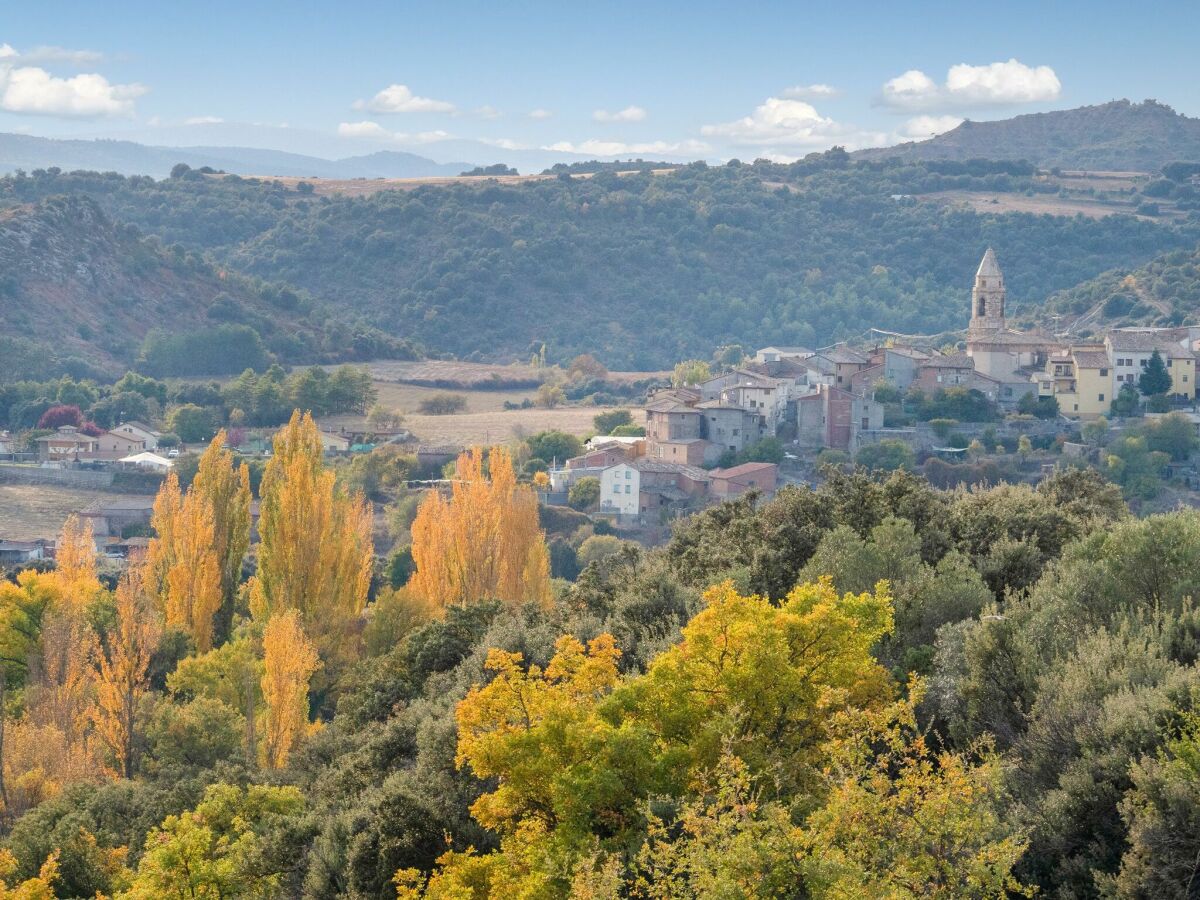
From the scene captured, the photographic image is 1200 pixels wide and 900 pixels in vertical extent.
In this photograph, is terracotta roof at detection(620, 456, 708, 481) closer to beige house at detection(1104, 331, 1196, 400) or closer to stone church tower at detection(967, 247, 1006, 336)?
beige house at detection(1104, 331, 1196, 400)

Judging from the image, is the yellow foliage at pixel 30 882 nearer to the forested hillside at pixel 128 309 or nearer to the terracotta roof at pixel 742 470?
the terracotta roof at pixel 742 470

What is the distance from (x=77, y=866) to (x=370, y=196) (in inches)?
4586

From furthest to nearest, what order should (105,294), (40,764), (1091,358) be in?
(105,294) < (1091,358) < (40,764)

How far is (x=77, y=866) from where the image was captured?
19.4 m

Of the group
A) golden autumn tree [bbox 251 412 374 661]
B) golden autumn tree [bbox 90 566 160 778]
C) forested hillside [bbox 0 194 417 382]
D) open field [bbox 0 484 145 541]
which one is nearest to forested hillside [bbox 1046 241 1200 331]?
forested hillside [bbox 0 194 417 382]

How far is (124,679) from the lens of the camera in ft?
87.1

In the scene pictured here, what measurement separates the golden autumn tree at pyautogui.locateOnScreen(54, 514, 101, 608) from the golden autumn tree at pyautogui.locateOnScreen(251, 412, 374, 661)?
119 inches

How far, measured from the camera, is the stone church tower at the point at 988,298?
7762cm

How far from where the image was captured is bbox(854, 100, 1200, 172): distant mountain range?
560ft

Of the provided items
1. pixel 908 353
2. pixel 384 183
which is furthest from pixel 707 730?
pixel 384 183

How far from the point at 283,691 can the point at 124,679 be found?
2428mm

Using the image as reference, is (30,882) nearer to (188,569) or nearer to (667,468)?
(188,569)

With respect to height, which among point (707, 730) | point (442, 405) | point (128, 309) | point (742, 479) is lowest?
point (442, 405)

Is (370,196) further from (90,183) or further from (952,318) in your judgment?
(952,318)
